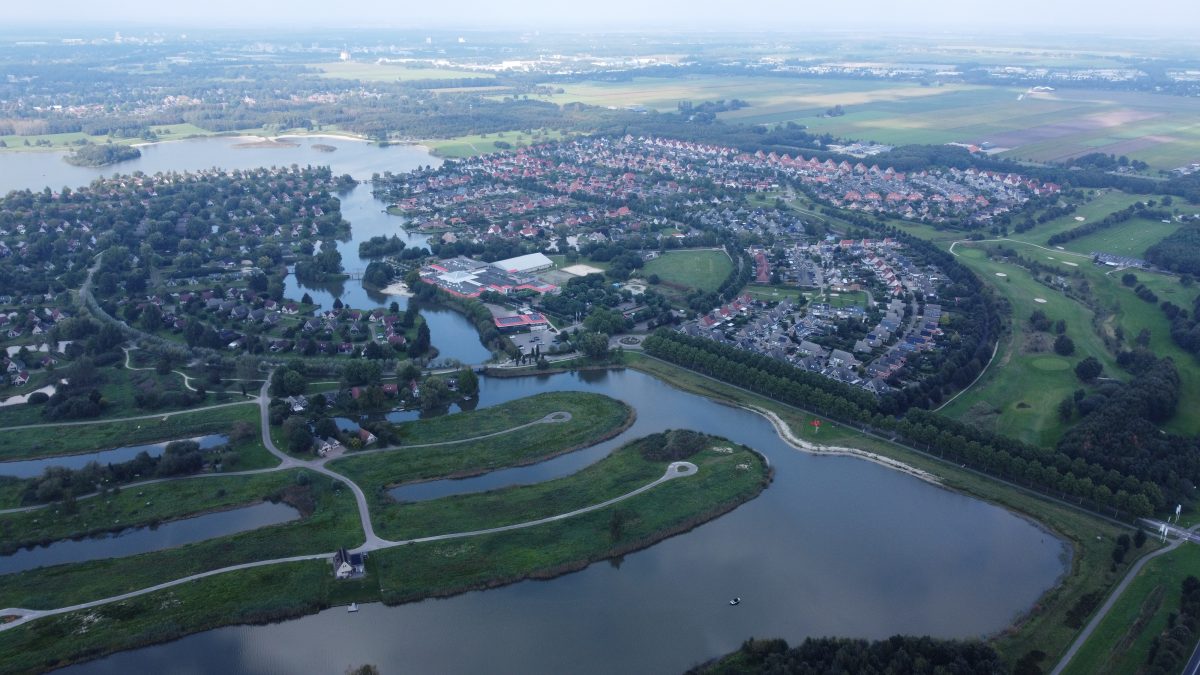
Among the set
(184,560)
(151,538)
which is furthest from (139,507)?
(184,560)

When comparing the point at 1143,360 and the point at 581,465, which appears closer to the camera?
the point at 581,465

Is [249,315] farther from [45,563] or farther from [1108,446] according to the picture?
[1108,446]

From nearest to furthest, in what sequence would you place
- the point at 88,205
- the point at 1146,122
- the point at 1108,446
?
1. the point at 1108,446
2. the point at 88,205
3. the point at 1146,122

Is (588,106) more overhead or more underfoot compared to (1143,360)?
more overhead

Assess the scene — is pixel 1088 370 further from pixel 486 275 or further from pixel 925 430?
pixel 486 275

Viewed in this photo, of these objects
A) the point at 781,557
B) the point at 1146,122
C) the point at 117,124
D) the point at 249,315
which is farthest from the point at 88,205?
the point at 1146,122

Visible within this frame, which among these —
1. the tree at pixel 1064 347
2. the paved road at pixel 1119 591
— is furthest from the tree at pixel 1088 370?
the paved road at pixel 1119 591

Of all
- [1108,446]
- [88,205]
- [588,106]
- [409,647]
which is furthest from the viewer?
[588,106]
